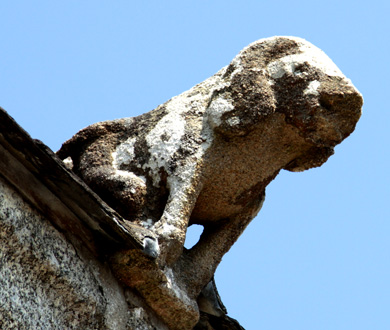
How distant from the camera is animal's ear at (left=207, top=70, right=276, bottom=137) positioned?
5.25 meters

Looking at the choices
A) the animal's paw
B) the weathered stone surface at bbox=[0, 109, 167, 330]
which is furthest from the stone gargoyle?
the weathered stone surface at bbox=[0, 109, 167, 330]

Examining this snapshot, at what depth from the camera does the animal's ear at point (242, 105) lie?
17.2 feet

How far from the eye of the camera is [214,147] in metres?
5.29

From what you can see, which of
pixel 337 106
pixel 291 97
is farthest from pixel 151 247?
pixel 337 106

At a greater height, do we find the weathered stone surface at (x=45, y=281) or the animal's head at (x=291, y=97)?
the animal's head at (x=291, y=97)

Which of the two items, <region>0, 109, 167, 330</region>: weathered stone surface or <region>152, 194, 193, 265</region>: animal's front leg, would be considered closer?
<region>0, 109, 167, 330</region>: weathered stone surface

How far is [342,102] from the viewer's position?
5367mm

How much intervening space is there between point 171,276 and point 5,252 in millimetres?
986

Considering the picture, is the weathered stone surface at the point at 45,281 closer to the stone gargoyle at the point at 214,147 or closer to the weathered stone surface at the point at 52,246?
the weathered stone surface at the point at 52,246

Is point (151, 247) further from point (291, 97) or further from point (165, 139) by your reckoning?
point (291, 97)

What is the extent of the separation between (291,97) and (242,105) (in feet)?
0.93

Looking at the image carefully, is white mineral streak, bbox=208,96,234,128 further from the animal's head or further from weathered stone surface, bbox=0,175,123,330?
weathered stone surface, bbox=0,175,123,330

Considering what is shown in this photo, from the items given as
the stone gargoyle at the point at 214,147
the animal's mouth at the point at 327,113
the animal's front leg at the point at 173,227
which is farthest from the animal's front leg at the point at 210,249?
the animal's mouth at the point at 327,113

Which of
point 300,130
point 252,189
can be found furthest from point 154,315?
point 300,130
